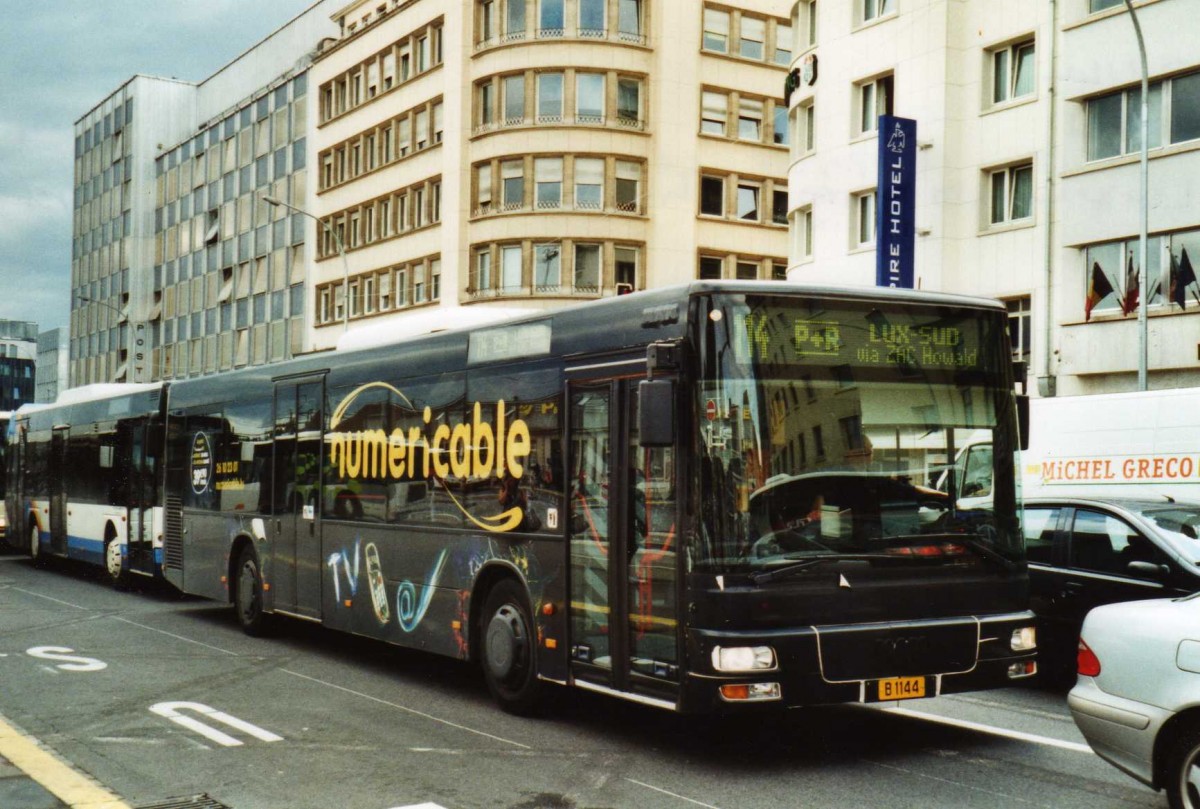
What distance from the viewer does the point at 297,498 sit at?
47.3 feet

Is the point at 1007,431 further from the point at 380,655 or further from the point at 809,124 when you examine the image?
the point at 809,124

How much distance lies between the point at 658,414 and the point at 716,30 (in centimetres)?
4520

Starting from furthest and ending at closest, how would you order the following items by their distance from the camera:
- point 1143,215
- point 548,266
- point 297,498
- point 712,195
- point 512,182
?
point 712,195
point 512,182
point 548,266
point 1143,215
point 297,498

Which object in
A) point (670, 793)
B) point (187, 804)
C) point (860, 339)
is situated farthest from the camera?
point (860, 339)

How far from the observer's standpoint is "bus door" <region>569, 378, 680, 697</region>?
27.9ft

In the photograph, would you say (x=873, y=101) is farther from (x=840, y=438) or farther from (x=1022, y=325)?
(x=840, y=438)

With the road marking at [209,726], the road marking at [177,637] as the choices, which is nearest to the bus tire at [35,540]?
the road marking at [177,637]

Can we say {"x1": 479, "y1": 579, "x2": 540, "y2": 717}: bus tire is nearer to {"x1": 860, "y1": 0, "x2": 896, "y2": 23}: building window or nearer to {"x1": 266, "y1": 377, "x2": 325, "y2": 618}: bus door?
{"x1": 266, "y1": 377, "x2": 325, "y2": 618}: bus door

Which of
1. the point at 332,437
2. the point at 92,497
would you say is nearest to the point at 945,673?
the point at 332,437

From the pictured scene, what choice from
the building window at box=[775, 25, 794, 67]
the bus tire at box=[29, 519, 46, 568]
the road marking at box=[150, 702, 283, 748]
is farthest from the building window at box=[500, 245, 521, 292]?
the road marking at box=[150, 702, 283, 748]

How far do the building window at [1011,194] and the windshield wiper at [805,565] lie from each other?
25.4 meters

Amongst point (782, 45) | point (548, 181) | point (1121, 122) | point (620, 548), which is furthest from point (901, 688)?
point (782, 45)

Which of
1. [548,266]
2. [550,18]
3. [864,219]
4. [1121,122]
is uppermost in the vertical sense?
[550,18]

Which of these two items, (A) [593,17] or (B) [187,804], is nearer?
(B) [187,804]
